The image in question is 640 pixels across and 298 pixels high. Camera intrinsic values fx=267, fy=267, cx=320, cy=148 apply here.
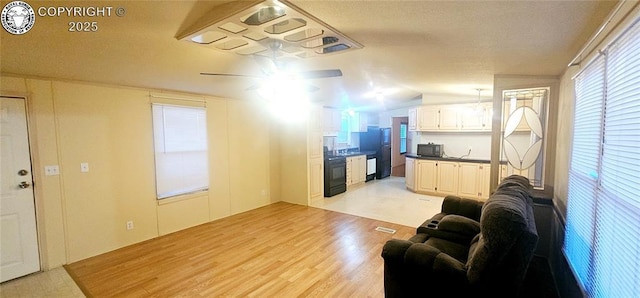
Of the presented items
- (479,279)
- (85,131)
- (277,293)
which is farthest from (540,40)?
(85,131)

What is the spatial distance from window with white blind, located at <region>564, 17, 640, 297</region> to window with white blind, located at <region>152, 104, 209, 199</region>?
461 centimetres

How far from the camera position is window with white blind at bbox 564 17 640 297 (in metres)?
1.19

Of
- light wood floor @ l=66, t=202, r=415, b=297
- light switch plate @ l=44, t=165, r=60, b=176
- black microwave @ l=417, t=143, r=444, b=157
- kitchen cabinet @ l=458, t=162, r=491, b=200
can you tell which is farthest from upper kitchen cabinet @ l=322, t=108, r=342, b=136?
light switch plate @ l=44, t=165, r=60, b=176

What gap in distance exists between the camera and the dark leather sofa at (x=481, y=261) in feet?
4.85

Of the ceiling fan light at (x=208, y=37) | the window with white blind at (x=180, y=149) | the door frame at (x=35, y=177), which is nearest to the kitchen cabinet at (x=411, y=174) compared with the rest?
the window with white blind at (x=180, y=149)

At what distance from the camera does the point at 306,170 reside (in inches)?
218

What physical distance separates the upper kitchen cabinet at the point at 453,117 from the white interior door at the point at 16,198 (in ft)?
22.1

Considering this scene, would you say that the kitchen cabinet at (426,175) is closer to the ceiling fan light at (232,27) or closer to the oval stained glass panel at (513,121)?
the oval stained glass panel at (513,121)

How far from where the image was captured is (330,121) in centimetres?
645

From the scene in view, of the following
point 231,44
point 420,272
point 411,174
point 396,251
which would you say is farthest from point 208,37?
point 411,174

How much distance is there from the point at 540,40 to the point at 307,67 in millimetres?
2068

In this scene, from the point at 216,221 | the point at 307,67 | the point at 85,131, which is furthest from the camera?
the point at 216,221

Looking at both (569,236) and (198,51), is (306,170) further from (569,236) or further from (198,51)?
(569,236)

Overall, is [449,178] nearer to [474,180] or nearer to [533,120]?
[474,180]
